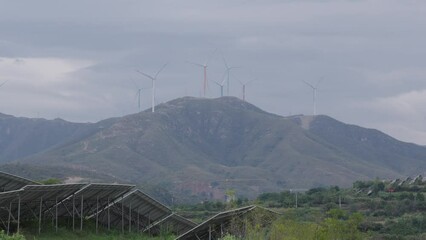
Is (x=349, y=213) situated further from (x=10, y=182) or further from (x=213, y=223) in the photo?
(x=10, y=182)

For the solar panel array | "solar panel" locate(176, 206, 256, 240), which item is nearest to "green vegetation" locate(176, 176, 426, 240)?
"solar panel" locate(176, 206, 256, 240)

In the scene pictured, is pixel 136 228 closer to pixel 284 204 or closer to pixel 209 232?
pixel 209 232

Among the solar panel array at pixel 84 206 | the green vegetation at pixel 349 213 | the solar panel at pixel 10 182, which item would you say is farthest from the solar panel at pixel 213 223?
the solar panel at pixel 10 182

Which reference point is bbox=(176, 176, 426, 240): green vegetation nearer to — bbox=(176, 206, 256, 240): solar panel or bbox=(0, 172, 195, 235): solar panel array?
bbox=(176, 206, 256, 240): solar panel

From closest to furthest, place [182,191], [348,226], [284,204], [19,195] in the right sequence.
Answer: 1. [19,195]
2. [348,226]
3. [284,204]
4. [182,191]

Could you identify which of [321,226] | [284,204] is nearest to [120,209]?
[321,226]

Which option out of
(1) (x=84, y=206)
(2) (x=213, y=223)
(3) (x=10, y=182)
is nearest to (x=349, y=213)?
(2) (x=213, y=223)

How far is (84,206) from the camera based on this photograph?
207 ft

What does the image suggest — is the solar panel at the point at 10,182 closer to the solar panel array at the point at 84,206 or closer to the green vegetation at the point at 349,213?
the solar panel array at the point at 84,206

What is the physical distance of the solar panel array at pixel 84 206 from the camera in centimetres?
5378

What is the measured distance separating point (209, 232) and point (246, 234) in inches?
298

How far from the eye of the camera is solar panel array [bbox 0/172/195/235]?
53.8 metres

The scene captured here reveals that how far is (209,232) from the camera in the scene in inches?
2356

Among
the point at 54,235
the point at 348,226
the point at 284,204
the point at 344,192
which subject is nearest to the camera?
the point at 54,235
